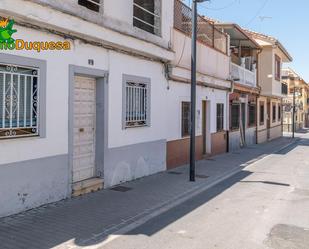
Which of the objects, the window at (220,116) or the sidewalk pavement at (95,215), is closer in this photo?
the sidewalk pavement at (95,215)

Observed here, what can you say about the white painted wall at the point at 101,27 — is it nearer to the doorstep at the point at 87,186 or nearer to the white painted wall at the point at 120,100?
the white painted wall at the point at 120,100

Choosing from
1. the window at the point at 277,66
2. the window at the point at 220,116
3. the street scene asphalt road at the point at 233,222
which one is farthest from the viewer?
the window at the point at 277,66

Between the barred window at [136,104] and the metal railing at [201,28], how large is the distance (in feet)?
10.5

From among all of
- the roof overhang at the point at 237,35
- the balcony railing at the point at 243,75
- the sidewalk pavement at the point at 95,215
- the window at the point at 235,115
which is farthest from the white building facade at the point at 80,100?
the window at the point at 235,115

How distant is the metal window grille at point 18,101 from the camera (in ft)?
20.6

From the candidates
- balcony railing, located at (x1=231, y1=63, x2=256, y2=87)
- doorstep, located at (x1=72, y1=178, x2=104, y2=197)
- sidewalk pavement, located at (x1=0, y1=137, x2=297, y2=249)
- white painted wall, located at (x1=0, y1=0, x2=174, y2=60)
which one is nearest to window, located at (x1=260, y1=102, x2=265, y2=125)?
balcony railing, located at (x1=231, y1=63, x2=256, y2=87)

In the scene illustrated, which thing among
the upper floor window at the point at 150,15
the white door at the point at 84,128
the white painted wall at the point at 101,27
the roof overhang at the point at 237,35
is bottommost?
the white door at the point at 84,128

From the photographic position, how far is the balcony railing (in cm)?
1990

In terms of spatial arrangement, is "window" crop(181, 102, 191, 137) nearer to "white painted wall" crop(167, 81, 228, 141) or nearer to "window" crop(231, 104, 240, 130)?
"white painted wall" crop(167, 81, 228, 141)

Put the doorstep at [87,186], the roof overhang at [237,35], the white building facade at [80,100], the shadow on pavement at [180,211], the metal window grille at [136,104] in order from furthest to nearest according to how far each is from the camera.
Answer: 1. the roof overhang at [237,35]
2. the metal window grille at [136,104]
3. the doorstep at [87,186]
4. the white building facade at [80,100]
5. the shadow on pavement at [180,211]

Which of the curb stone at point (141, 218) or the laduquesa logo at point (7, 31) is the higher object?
the laduquesa logo at point (7, 31)

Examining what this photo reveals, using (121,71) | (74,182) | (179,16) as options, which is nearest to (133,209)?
(74,182)

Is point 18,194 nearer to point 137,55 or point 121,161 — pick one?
point 121,161

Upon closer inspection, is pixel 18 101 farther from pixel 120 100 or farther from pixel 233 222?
pixel 233 222
